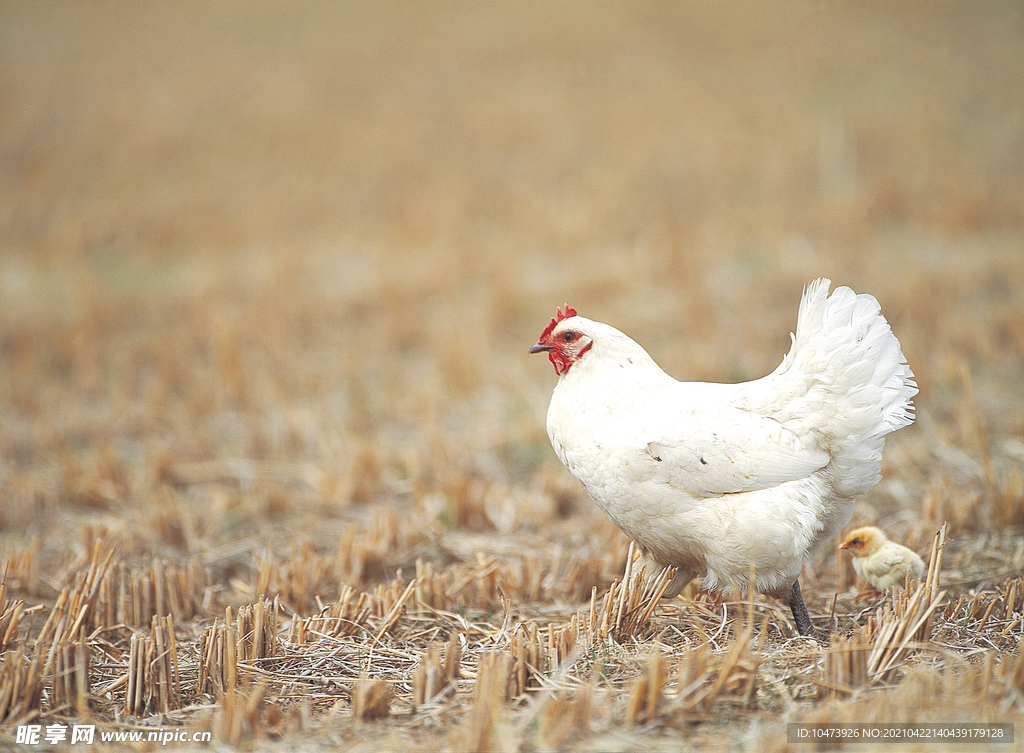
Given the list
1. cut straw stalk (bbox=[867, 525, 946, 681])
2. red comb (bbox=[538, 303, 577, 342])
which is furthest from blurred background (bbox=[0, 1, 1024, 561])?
red comb (bbox=[538, 303, 577, 342])

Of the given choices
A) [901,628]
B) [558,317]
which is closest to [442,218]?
[558,317]

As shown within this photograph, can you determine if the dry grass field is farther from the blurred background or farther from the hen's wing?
the hen's wing

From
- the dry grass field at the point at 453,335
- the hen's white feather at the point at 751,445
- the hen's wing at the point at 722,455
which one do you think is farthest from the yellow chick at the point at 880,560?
the hen's wing at the point at 722,455

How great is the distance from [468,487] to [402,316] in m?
4.45

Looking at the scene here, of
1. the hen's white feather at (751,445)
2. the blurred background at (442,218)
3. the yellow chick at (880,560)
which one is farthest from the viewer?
the blurred background at (442,218)

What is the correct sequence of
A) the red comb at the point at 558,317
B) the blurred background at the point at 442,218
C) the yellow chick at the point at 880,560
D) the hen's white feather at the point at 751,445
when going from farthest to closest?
1. the blurred background at the point at 442,218
2. the yellow chick at the point at 880,560
3. the red comb at the point at 558,317
4. the hen's white feather at the point at 751,445

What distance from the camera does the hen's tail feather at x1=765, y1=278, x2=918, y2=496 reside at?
10.1ft

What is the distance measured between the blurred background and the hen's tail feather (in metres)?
1.59

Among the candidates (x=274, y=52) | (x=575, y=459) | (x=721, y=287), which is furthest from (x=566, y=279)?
(x=274, y=52)

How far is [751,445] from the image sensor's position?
3.11 m

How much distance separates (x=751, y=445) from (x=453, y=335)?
5835mm

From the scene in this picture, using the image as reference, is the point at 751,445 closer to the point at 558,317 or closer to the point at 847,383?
the point at 847,383

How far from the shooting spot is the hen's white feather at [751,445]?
120 inches

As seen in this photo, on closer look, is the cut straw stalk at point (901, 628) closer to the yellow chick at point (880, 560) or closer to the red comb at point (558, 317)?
the yellow chick at point (880, 560)
